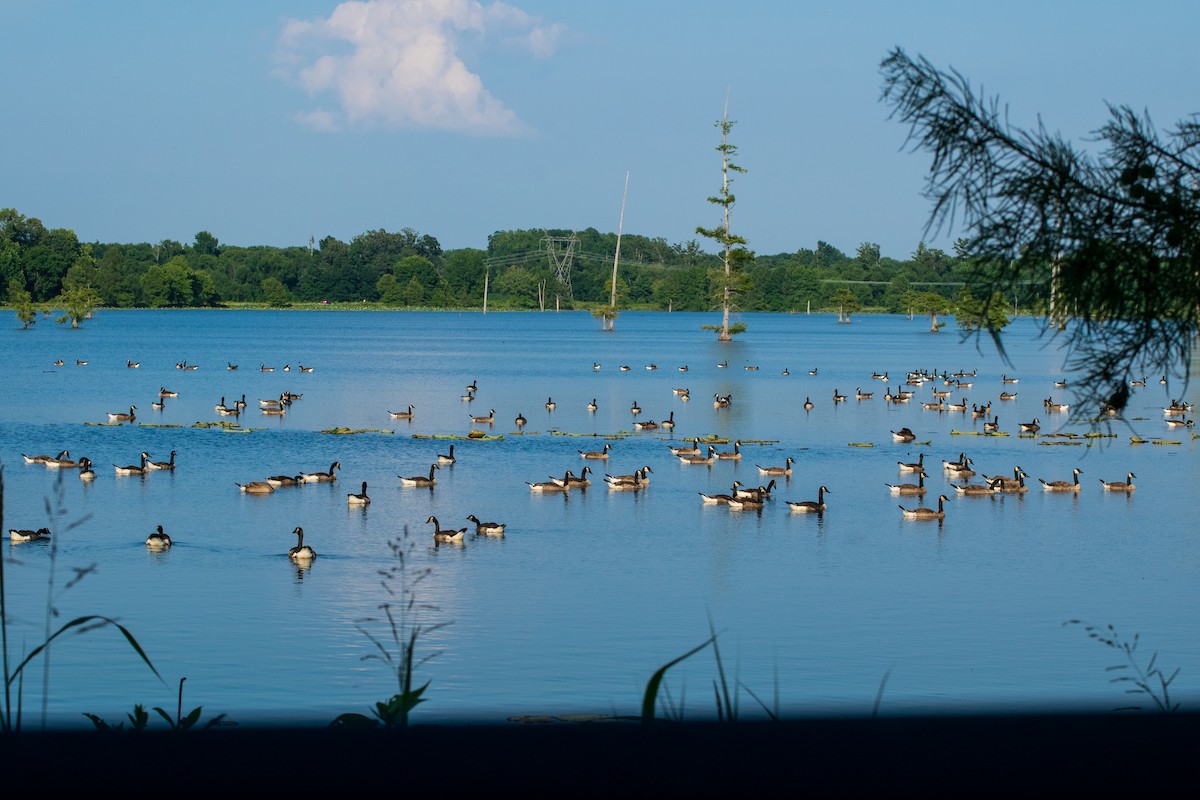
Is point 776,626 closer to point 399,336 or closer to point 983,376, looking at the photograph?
point 983,376

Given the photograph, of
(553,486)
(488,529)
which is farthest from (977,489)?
(488,529)

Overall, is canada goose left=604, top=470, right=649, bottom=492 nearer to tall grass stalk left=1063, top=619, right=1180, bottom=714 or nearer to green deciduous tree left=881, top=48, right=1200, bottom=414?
tall grass stalk left=1063, top=619, right=1180, bottom=714

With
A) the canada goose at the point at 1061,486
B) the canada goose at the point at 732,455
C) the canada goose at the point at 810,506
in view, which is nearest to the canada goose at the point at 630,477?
the canada goose at the point at 810,506

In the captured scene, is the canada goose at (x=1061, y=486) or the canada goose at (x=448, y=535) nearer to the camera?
the canada goose at (x=448, y=535)

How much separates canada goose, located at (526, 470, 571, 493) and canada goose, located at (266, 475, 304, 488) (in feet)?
14.5

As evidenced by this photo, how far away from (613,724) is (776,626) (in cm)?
1353

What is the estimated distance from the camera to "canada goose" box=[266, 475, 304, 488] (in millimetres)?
25781

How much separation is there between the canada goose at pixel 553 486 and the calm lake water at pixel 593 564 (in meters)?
0.24

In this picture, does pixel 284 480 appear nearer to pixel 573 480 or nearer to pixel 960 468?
pixel 573 480

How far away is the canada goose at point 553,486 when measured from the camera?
26.0 meters

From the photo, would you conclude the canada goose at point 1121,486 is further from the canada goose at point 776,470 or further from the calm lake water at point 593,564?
the canada goose at point 776,470

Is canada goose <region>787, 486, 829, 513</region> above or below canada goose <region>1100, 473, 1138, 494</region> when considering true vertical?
below

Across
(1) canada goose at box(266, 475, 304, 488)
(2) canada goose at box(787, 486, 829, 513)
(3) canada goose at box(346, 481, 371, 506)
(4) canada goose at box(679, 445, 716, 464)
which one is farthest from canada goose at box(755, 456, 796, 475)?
(1) canada goose at box(266, 475, 304, 488)

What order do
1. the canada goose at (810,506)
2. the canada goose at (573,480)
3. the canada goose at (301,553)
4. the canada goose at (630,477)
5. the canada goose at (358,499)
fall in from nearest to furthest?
the canada goose at (301,553) < the canada goose at (810,506) < the canada goose at (358,499) < the canada goose at (573,480) < the canada goose at (630,477)
